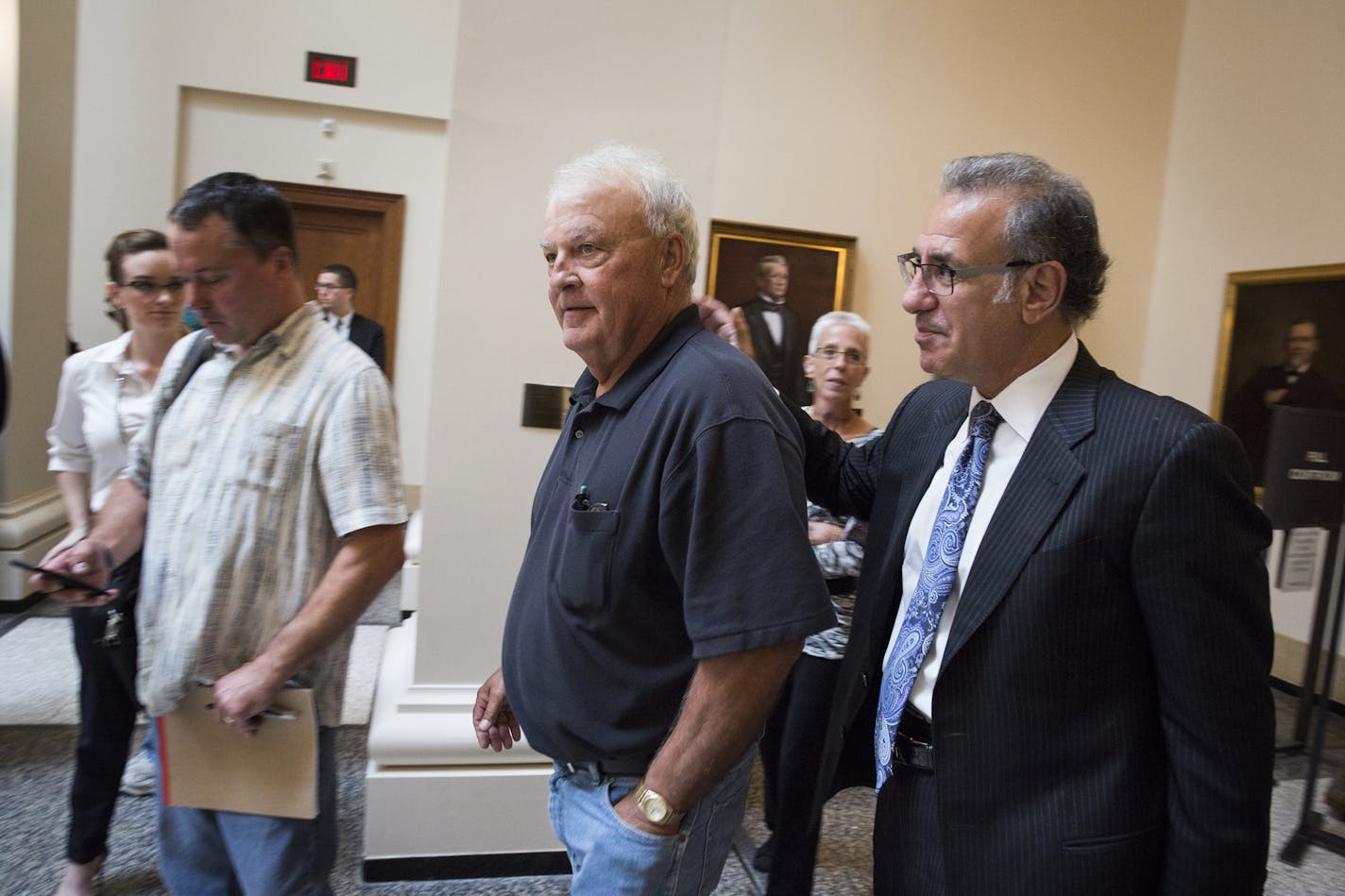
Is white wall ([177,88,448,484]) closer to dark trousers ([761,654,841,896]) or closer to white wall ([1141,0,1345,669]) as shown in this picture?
dark trousers ([761,654,841,896])

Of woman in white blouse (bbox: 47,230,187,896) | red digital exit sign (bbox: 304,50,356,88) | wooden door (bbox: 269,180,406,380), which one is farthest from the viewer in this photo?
wooden door (bbox: 269,180,406,380)

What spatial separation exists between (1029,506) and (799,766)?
1511 mm

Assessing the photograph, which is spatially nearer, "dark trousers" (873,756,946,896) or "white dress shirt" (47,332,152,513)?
"dark trousers" (873,756,946,896)

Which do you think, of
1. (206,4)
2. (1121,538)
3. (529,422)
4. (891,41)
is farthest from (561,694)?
(206,4)

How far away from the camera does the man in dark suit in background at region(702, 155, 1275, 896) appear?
3.51 feet

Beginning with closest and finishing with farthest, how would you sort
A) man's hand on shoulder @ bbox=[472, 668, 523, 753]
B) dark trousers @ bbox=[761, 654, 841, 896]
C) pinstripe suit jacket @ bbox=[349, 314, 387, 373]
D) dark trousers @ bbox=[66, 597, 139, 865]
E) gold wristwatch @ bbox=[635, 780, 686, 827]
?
1. gold wristwatch @ bbox=[635, 780, 686, 827]
2. man's hand on shoulder @ bbox=[472, 668, 523, 753]
3. dark trousers @ bbox=[66, 597, 139, 865]
4. dark trousers @ bbox=[761, 654, 841, 896]
5. pinstripe suit jacket @ bbox=[349, 314, 387, 373]

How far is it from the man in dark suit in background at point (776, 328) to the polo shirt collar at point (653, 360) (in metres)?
4.43

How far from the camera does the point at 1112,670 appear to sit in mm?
1143

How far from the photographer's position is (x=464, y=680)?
103 inches

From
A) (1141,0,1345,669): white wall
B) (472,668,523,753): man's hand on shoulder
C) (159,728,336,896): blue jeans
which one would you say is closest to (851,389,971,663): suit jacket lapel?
(472,668,523,753): man's hand on shoulder

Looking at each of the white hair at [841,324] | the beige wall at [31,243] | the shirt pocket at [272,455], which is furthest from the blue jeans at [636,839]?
the beige wall at [31,243]

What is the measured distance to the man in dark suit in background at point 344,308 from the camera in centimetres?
598

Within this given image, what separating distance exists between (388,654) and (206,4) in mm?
5674

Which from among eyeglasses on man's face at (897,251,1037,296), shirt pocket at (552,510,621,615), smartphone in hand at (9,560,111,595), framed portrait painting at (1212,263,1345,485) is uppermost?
framed portrait painting at (1212,263,1345,485)
